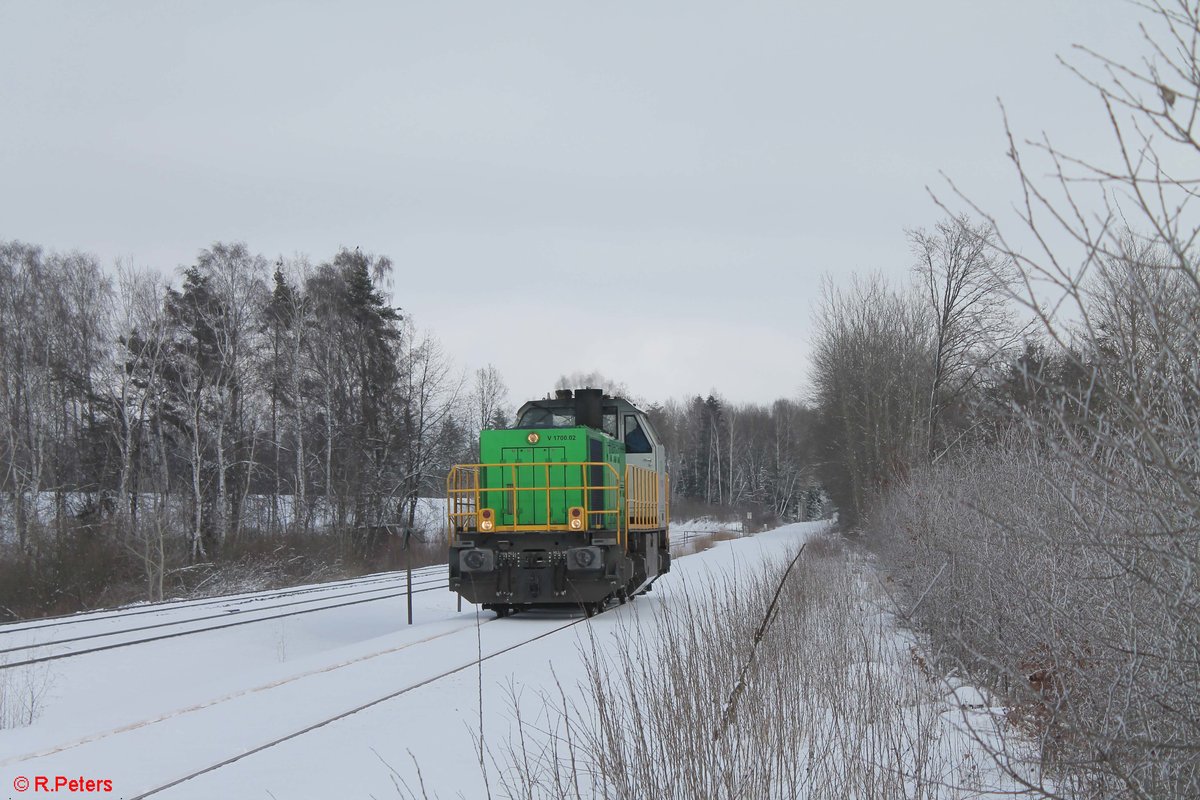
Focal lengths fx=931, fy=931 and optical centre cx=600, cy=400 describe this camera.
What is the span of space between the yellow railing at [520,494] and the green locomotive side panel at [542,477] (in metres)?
0.02

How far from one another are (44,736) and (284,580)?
18.4 meters

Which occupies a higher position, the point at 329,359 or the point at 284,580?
the point at 329,359

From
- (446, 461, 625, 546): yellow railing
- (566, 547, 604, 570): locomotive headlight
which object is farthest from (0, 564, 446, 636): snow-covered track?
(566, 547, 604, 570): locomotive headlight

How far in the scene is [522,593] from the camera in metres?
13.1

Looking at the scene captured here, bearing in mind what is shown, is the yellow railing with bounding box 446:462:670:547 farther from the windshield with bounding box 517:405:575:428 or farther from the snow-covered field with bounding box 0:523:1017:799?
the snow-covered field with bounding box 0:523:1017:799

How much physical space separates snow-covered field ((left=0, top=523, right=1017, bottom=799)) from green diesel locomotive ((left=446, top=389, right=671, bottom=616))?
21.8 inches

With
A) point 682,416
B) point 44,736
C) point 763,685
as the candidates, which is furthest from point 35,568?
point 682,416

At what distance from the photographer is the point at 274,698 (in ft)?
25.3

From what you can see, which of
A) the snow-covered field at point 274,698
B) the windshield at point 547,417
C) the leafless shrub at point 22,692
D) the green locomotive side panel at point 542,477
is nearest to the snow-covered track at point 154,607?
the snow-covered field at point 274,698

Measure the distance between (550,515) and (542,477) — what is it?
722 mm

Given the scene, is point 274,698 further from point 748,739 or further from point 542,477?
point 542,477

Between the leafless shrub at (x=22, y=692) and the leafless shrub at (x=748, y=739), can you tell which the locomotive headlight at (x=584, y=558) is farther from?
the leafless shrub at (x=22, y=692)

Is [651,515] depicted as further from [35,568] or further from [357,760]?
[35,568]

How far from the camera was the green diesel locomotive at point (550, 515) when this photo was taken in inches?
515
